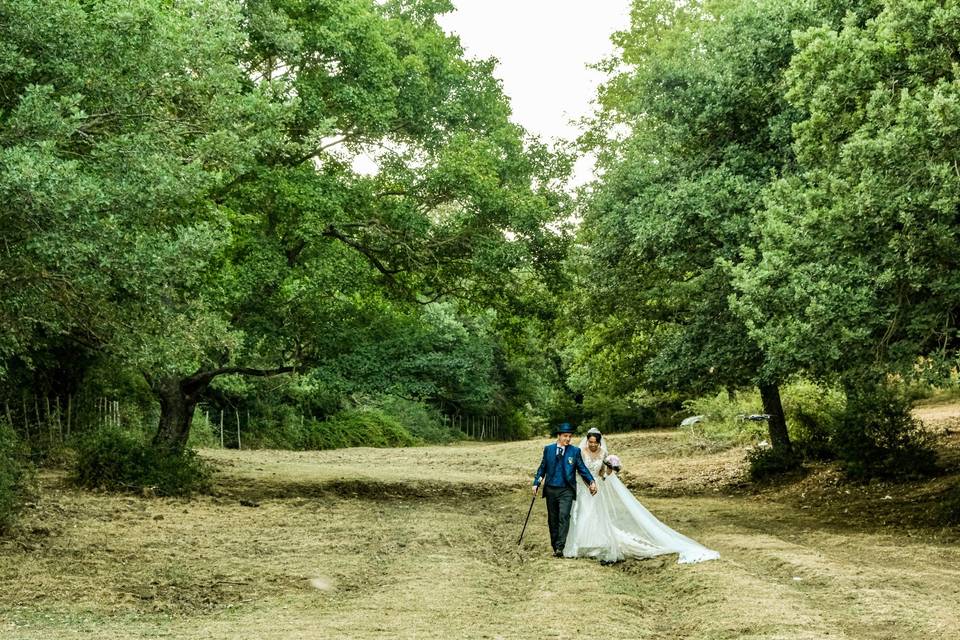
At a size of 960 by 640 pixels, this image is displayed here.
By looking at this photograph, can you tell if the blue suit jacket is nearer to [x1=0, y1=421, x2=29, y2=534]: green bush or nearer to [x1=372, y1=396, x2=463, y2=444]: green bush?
[x1=0, y1=421, x2=29, y2=534]: green bush

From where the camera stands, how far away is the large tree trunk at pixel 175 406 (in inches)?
776

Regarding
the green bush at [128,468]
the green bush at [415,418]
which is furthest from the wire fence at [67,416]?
the green bush at [415,418]

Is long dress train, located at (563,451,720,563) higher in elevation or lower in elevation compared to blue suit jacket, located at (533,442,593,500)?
lower

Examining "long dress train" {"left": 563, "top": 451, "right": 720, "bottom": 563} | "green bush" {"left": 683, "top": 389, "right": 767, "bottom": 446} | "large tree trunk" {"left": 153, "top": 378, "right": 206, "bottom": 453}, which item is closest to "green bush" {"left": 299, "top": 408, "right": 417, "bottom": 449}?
"green bush" {"left": 683, "top": 389, "right": 767, "bottom": 446}

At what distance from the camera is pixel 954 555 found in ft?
38.7

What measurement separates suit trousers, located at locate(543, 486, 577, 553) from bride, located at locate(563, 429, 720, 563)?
0.46ft

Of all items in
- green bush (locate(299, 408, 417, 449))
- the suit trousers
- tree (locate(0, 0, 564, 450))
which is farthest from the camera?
green bush (locate(299, 408, 417, 449))

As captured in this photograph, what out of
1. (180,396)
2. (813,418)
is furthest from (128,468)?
(813,418)

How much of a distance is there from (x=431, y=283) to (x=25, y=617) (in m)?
13.5

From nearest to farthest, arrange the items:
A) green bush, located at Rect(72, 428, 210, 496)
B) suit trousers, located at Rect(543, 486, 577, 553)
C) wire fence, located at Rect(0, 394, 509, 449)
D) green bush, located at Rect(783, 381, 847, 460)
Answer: suit trousers, located at Rect(543, 486, 577, 553), green bush, located at Rect(72, 428, 210, 496), wire fence, located at Rect(0, 394, 509, 449), green bush, located at Rect(783, 381, 847, 460)

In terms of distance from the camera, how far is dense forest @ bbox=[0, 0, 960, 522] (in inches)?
422

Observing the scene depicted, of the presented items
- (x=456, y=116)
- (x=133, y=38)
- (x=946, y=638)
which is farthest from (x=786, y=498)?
(x=133, y=38)

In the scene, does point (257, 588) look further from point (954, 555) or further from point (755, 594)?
point (954, 555)

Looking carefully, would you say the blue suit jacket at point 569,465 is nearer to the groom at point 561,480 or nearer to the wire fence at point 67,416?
the groom at point 561,480
